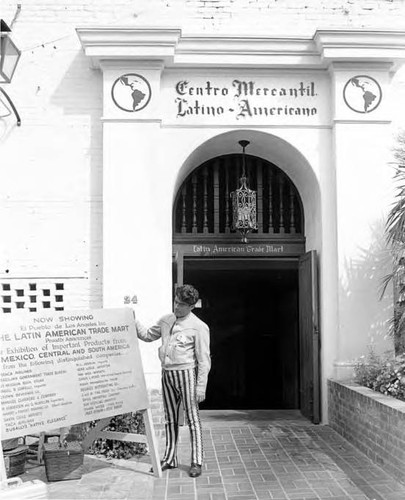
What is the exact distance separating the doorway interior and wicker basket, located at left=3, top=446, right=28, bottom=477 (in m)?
7.22

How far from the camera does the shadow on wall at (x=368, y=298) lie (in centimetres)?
734

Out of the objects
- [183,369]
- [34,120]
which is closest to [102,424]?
[183,369]

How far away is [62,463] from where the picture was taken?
5238 millimetres

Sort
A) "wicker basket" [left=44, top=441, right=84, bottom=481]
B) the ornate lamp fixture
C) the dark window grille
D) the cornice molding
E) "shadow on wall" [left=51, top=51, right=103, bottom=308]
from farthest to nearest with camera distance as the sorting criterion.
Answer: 1. the dark window grille
2. the ornate lamp fixture
3. "shadow on wall" [left=51, top=51, right=103, bottom=308]
4. the cornice molding
5. "wicker basket" [left=44, top=441, right=84, bottom=481]

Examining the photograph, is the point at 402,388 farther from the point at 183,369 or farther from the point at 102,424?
the point at 102,424

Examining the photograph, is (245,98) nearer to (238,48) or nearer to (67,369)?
(238,48)

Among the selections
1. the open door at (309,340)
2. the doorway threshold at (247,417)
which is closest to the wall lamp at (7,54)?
the open door at (309,340)

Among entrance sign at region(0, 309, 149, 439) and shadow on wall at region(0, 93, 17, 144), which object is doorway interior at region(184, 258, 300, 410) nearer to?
shadow on wall at region(0, 93, 17, 144)

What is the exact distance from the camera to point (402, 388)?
578cm

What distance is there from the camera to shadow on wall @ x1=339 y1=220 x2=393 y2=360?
24.1 feet

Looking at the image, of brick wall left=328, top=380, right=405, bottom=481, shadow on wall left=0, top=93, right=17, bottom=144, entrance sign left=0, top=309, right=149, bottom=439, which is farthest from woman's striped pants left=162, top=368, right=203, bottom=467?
shadow on wall left=0, top=93, right=17, bottom=144

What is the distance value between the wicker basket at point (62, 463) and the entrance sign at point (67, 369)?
1.45ft

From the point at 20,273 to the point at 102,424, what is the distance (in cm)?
264

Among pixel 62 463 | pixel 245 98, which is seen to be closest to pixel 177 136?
pixel 245 98
